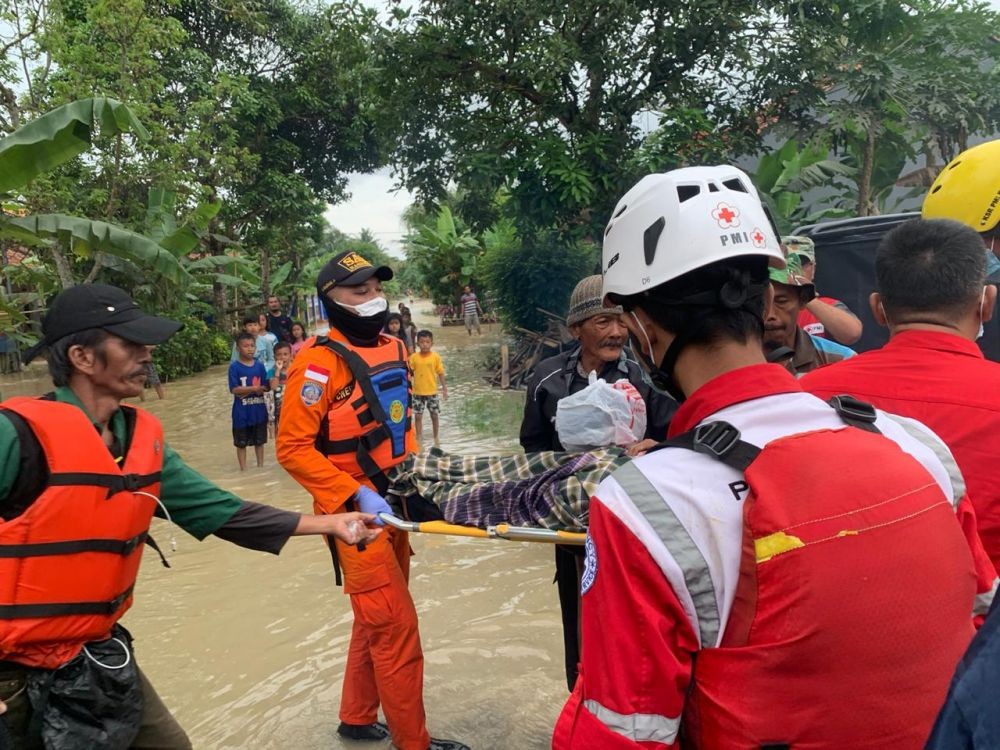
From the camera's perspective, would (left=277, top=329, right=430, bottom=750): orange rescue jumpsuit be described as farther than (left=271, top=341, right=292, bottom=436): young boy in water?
No

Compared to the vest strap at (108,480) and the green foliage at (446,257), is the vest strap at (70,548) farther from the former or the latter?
the green foliage at (446,257)

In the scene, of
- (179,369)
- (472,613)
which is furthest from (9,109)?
(472,613)

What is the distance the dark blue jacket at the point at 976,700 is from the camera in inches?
23.1

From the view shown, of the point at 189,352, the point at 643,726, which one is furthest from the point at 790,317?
the point at 189,352

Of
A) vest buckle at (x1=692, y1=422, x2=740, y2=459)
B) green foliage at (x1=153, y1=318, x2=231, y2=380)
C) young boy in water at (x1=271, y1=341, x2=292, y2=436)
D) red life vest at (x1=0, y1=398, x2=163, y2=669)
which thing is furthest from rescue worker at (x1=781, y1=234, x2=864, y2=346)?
green foliage at (x1=153, y1=318, x2=231, y2=380)

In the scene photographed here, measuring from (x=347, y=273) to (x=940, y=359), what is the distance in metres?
2.55

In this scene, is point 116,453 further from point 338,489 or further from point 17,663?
point 338,489

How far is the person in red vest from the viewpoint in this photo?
1640 millimetres

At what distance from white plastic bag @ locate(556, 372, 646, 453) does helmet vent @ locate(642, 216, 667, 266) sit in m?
1.28

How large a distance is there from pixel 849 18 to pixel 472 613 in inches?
382

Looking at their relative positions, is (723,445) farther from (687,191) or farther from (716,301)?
(687,191)

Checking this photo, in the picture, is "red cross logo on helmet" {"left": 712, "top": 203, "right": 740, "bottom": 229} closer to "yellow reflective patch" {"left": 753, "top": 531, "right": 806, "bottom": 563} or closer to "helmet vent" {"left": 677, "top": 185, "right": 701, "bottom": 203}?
"helmet vent" {"left": 677, "top": 185, "right": 701, "bottom": 203}

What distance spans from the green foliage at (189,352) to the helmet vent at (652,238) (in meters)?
17.2

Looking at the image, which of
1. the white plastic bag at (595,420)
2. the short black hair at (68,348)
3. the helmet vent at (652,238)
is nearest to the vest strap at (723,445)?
the helmet vent at (652,238)
